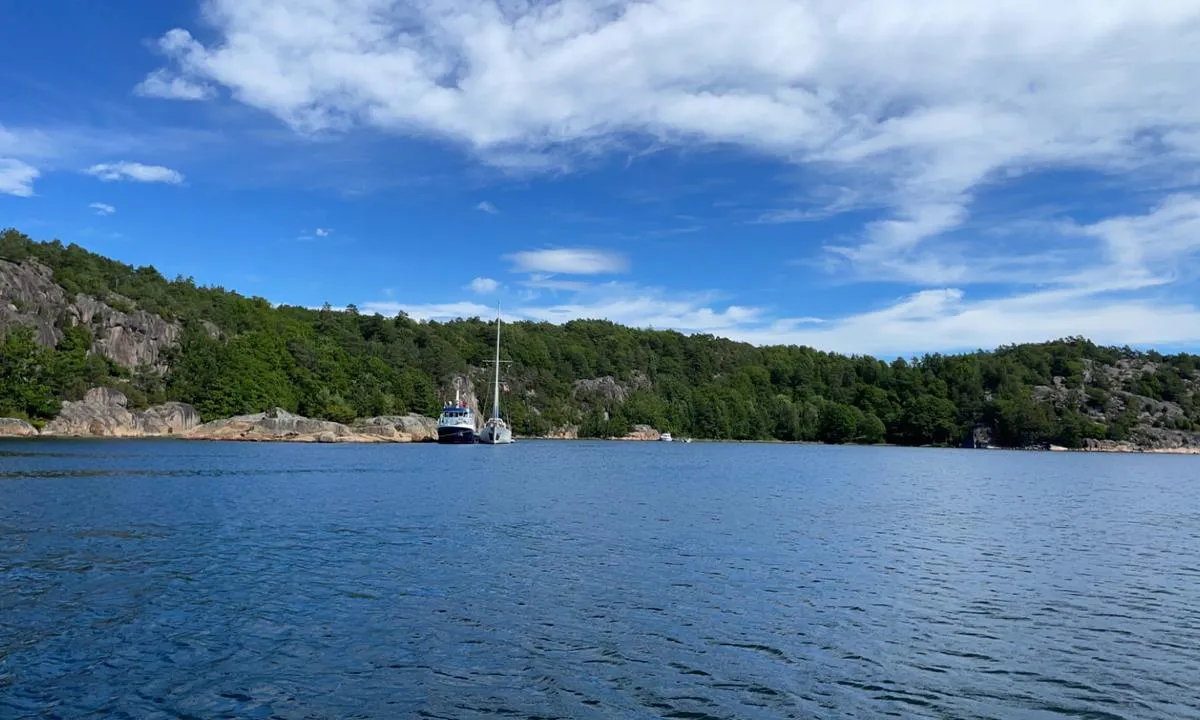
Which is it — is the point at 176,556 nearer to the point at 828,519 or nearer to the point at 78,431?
the point at 828,519

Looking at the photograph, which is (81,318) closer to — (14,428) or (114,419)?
(114,419)

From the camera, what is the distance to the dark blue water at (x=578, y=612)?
1537cm

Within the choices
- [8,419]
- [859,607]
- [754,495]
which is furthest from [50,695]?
[8,419]

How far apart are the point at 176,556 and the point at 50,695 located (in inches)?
560

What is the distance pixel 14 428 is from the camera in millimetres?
127000

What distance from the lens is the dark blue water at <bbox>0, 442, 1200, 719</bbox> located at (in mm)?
15367

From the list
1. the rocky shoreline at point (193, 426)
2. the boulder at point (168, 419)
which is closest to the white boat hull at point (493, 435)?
the rocky shoreline at point (193, 426)

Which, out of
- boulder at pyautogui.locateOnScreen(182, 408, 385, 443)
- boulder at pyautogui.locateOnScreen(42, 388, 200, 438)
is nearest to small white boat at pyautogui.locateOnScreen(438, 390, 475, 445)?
boulder at pyautogui.locateOnScreen(182, 408, 385, 443)

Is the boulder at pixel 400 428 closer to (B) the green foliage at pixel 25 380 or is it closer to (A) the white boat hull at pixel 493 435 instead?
(A) the white boat hull at pixel 493 435

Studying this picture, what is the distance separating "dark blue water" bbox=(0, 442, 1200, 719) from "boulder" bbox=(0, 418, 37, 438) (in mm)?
99598

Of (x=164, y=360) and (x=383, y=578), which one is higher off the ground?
(x=164, y=360)

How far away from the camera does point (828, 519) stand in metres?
43.9

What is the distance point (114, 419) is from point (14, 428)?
15636mm

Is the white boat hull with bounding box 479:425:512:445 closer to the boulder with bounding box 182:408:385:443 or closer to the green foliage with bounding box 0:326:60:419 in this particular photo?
the boulder with bounding box 182:408:385:443
